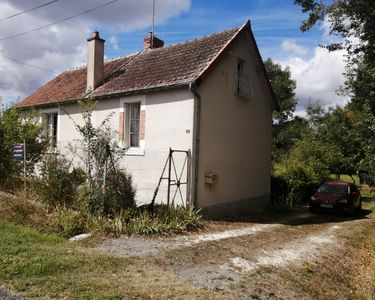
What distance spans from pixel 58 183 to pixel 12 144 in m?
4.20

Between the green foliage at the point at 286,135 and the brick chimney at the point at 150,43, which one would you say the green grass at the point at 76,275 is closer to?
the brick chimney at the point at 150,43

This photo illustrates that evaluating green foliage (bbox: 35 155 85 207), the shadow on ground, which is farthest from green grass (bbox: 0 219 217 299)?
the shadow on ground

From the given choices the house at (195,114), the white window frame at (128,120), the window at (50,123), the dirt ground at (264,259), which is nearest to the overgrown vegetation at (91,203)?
the dirt ground at (264,259)

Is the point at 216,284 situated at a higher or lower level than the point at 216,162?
lower

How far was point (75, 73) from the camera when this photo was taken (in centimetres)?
2008

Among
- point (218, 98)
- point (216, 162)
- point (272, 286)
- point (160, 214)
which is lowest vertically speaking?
point (272, 286)

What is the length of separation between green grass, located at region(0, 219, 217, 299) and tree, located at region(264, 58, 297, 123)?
37952 mm

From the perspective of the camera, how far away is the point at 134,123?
45.3 feet

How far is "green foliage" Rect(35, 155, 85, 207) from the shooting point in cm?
1102

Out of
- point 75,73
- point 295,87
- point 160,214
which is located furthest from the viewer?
point 295,87

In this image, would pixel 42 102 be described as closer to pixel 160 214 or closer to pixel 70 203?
pixel 70 203

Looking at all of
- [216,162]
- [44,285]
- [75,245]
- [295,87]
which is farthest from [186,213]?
[295,87]

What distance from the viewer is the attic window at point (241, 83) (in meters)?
14.0

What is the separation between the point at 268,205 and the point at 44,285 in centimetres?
1236
